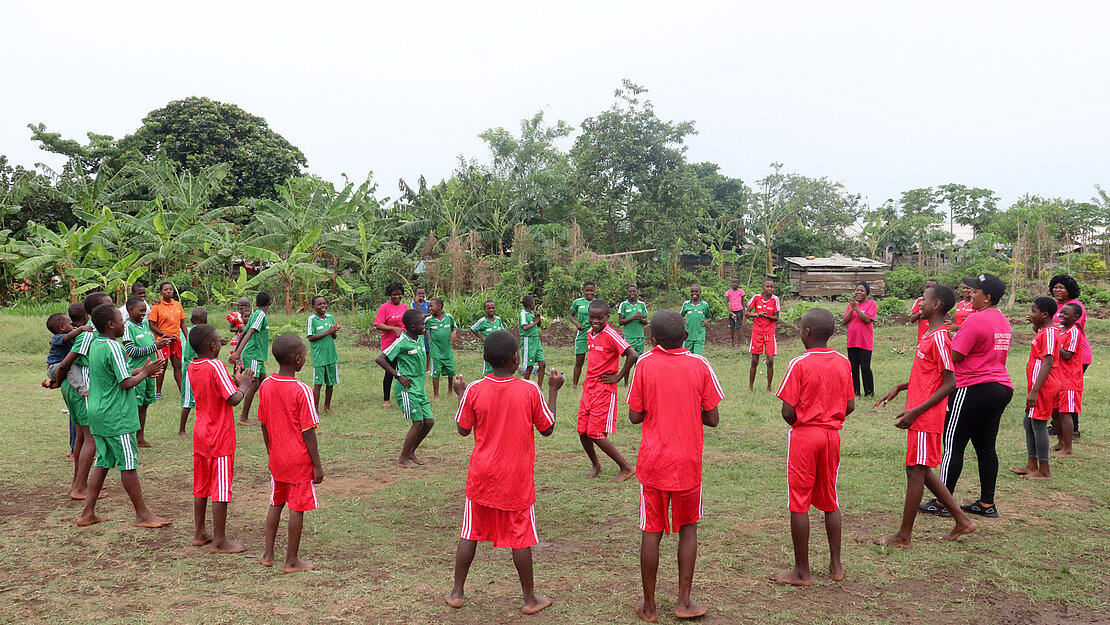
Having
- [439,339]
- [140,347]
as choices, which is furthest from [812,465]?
[439,339]

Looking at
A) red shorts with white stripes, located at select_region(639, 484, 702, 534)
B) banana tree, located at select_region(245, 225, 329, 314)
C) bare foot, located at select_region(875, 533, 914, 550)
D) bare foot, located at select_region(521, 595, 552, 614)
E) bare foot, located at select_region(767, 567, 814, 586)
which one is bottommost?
bare foot, located at select_region(521, 595, 552, 614)

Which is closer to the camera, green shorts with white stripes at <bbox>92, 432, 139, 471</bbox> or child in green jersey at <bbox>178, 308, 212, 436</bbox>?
green shorts with white stripes at <bbox>92, 432, 139, 471</bbox>

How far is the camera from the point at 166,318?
32.5 feet

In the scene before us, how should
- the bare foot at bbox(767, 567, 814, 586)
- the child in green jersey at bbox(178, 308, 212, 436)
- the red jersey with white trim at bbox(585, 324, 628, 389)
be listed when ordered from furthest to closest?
the child in green jersey at bbox(178, 308, 212, 436) → the red jersey with white trim at bbox(585, 324, 628, 389) → the bare foot at bbox(767, 567, 814, 586)

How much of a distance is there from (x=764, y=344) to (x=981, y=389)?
595 centimetres

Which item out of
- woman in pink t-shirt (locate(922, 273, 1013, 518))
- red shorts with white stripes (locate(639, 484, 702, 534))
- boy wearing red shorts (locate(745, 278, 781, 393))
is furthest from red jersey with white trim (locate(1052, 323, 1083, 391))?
red shorts with white stripes (locate(639, 484, 702, 534))

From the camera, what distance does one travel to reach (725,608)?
13.5 feet

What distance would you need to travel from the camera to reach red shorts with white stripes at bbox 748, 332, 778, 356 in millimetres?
11250

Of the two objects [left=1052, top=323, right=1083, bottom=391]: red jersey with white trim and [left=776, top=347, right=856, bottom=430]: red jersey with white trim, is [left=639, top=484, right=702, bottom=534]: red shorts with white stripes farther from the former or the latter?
[left=1052, top=323, right=1083, bottom=391]: red jersey with white trim

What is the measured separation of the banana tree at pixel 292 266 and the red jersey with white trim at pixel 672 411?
56.9 feet

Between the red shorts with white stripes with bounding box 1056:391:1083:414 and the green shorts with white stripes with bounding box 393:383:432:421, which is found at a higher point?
the red shorts with white stripes with bounding box 1056:391:1083:414

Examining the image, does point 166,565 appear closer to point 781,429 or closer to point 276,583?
point 276,583

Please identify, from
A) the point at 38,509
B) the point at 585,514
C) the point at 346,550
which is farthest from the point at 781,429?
the point at 38,509

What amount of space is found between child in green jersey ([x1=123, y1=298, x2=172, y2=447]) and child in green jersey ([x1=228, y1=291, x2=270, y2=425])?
1.14 meters
